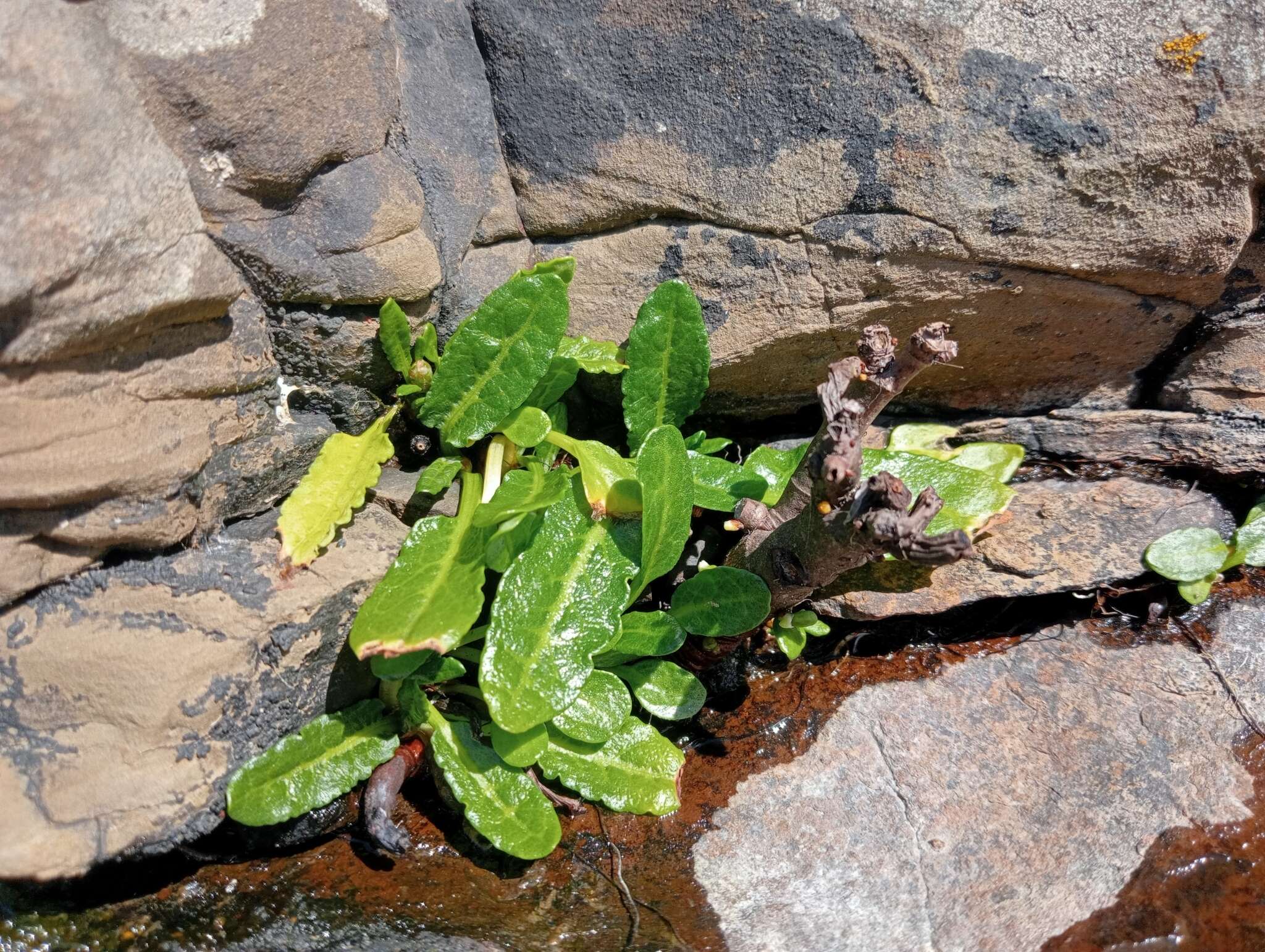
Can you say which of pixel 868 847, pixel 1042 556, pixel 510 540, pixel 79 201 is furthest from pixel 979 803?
pixel 79 201

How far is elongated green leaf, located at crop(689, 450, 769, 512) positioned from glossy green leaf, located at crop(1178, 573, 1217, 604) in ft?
3.34

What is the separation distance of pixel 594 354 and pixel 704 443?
1.14 feet

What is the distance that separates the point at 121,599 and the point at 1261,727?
233cm

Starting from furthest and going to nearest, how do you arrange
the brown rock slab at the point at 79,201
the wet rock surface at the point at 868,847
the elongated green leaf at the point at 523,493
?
the elongated green leaf at the point at 523,493
the wet rock surface at the point at 868,847
the brown rock slab at the point at 79,201

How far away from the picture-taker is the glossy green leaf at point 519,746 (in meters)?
1.75

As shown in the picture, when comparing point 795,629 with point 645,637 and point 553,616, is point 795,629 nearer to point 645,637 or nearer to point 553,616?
point 645,637

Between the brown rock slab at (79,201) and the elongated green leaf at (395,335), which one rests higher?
the brown rock slab at (79,201)

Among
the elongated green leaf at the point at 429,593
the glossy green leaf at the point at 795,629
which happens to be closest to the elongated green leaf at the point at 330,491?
the elongated green leaf at the point at 429,593

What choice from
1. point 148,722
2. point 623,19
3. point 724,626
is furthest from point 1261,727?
point 148,722

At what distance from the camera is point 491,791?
1.76 m

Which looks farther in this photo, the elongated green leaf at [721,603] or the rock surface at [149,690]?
the elongated green leaf at [721,603]

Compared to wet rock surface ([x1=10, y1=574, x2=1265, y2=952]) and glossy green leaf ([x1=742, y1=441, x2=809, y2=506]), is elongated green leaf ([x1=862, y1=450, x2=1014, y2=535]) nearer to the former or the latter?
glossy green leaf ([x1=742, y1=441, x2=809, y2=506])

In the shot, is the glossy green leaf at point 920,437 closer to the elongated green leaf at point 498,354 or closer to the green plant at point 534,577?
the green plant at point 534,577

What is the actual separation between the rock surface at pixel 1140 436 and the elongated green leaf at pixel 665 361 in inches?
30.2
